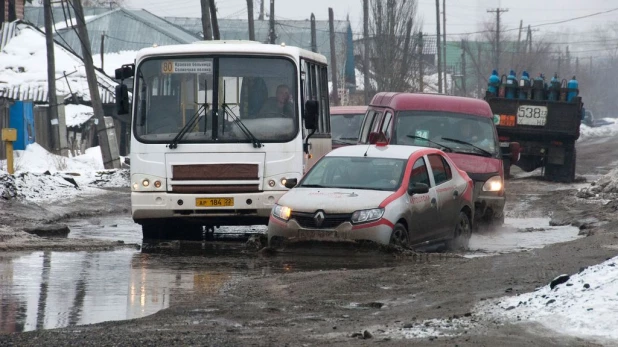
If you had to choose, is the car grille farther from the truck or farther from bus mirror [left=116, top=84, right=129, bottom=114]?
the truck

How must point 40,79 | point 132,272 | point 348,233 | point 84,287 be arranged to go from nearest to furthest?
point 84,287
point 132,272
point 348,233
point 40,79

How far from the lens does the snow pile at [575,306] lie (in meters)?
7.27

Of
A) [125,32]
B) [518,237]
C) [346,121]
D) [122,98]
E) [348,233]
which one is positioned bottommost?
[518,237]

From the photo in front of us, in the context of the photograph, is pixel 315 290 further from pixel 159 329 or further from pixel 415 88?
pixel 415 88

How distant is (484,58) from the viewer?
10438 centimetres

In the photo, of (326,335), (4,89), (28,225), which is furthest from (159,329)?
(4,89)

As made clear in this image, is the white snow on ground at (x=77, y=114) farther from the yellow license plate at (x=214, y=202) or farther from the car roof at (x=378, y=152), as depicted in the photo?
the car roof at (x=378, y=152)

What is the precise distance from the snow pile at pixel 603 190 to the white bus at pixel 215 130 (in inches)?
392

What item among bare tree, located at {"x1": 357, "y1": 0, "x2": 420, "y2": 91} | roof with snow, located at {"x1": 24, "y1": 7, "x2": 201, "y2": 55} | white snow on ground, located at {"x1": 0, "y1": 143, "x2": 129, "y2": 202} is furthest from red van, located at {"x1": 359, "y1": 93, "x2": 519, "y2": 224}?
roof with snow, located at {"x1": 24, "y1": 7, "x2": 201, "y2": 55}

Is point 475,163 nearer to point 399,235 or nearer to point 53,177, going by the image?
point 399,235

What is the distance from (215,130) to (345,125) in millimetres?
7158

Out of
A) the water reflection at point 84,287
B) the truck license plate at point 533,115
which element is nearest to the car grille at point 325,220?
the water reflection at point 84,287

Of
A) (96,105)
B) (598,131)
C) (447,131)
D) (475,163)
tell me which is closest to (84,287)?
(475,163)

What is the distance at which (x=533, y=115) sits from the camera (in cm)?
2847
